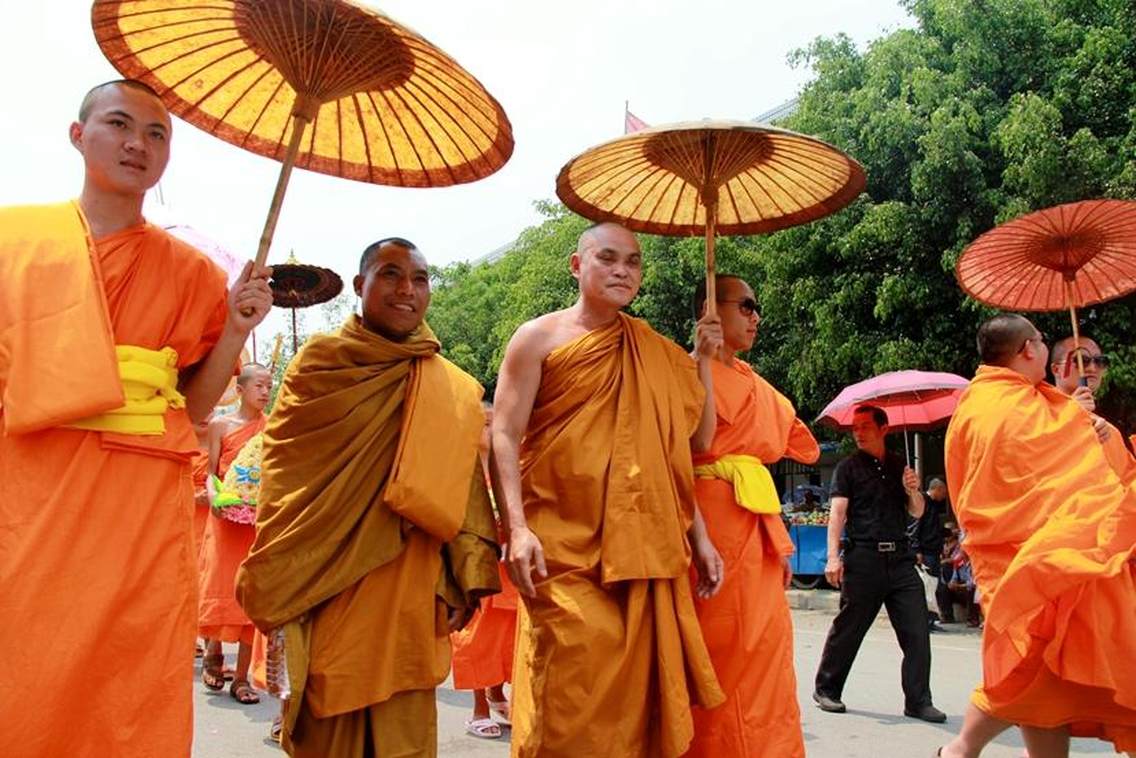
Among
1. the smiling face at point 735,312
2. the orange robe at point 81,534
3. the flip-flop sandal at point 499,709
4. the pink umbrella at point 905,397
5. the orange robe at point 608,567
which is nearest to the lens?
the orange robe at point 81,534

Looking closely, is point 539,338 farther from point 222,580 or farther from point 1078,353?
point 222,580

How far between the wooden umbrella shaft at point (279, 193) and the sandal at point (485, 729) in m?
3.73

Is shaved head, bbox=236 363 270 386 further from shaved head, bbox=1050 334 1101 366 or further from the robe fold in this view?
shaved head, bbox=1050 334 1101 366

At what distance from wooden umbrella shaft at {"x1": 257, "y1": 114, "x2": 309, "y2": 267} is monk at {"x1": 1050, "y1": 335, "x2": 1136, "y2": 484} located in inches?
144

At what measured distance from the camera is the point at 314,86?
3.25 meters

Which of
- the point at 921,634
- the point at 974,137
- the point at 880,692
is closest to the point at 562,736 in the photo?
the point at 921,634

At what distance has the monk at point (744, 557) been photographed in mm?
3965

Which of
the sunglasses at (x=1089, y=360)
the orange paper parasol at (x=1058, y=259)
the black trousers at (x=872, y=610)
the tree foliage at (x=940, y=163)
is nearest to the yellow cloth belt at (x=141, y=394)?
the orange paper parasol at (x=1058, y=259)

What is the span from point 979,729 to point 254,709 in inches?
172

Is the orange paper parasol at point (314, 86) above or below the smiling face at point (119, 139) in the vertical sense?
above

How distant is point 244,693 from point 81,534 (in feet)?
14.8

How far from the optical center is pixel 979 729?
4.58 m

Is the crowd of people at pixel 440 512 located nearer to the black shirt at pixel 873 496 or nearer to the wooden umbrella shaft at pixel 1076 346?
the wooden umbrella shaft at pixel 1076 346

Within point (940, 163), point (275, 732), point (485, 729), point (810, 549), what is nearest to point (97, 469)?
point (275, 732)
